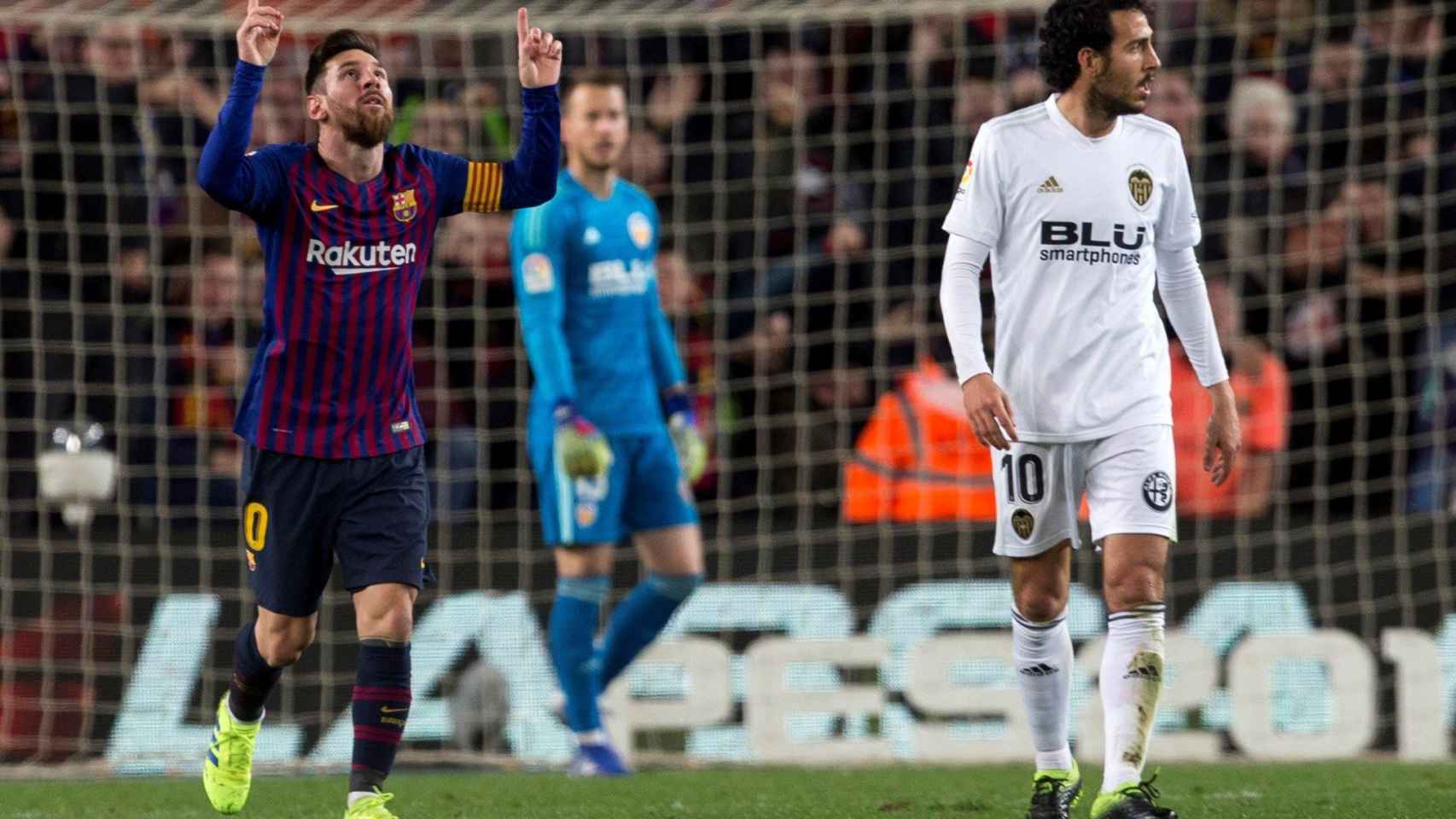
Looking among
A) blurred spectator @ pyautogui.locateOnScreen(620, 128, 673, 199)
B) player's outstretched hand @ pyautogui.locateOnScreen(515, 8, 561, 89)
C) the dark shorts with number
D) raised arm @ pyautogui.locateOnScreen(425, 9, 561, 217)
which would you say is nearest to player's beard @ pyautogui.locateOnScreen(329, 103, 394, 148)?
raised arm @ pyautogui.locateOnScreen(425, 9, 561, 217)

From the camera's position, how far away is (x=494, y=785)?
6.84 m

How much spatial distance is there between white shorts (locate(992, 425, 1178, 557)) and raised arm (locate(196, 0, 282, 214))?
1.91 m

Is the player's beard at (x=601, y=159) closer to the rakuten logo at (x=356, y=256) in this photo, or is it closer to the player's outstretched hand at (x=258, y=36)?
the rakuten logo at (x=356, y=256)

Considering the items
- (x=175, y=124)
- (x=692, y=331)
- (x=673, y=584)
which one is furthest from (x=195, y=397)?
(x=673, y=584)

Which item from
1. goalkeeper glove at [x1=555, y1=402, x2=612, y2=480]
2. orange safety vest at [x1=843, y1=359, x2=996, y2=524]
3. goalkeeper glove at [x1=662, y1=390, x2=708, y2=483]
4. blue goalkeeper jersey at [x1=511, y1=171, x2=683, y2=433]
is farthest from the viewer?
orange safety vest at [x1=843, y1=359, x2=996, y2=524]

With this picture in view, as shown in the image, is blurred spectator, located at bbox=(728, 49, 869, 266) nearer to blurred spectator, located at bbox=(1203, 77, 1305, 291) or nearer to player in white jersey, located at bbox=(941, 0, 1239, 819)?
blurred spectator, located at bbox=(1203, 77, 1305, 291)

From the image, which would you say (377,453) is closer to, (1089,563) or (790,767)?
(790,767)

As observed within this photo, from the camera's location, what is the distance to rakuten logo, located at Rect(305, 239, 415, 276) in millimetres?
4906

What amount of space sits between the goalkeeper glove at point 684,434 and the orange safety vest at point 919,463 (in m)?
1.40

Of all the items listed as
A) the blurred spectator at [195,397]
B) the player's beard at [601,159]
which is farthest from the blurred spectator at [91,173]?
the player's beard at [601,159]

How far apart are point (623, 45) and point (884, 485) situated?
322cm

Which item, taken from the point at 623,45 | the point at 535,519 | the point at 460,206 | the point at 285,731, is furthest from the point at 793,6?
the point at 460,206

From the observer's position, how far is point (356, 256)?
493 centimetres

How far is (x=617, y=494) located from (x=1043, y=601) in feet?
7.96
